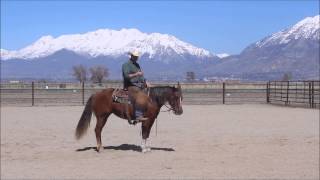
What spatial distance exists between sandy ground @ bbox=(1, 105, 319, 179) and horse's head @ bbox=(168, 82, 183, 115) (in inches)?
33.1

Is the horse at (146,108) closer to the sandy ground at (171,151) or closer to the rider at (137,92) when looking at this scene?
the rider at (137,92)

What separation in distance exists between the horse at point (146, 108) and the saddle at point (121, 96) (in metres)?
0.06

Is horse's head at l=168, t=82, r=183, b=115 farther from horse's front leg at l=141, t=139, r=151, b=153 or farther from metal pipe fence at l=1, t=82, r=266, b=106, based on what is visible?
metal pipe fence at l=1, t=82, r=266, b=106

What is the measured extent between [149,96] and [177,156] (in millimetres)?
1313

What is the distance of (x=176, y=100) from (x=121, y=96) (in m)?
1.07

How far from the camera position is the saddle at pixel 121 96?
12.0 metres

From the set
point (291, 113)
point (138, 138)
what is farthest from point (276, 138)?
point (291, 113)

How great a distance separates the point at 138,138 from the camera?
1485 cm

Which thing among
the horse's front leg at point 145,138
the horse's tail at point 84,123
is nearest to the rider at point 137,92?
the horse's front leg at point 145,138

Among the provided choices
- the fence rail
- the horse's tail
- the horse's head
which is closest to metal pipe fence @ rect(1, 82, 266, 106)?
the fence rail

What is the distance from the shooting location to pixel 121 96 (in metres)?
12.1

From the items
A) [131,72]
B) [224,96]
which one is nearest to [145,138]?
[131,72]

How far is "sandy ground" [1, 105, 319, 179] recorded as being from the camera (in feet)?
32.9

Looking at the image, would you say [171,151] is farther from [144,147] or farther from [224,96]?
[224,96]
